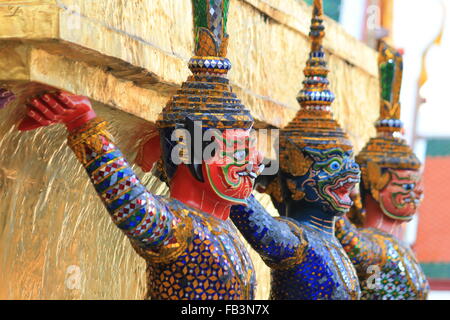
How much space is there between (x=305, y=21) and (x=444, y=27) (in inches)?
74.2

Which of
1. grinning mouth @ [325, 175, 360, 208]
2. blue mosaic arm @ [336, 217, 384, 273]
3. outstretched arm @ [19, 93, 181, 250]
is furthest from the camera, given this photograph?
blue mosaic arm @ [336, 217, 384, 273]

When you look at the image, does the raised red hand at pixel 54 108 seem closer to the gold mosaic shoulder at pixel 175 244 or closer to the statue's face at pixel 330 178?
the gold mosaic shoulder at pixel 175 244

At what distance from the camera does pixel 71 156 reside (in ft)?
7.88

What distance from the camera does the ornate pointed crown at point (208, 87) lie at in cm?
228

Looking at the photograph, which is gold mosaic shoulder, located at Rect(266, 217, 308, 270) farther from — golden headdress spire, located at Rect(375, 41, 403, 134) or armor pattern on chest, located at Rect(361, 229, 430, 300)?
golden headdress spire, located at Rect(375, 41, 403, 134)

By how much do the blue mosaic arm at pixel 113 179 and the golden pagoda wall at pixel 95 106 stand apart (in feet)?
0.33

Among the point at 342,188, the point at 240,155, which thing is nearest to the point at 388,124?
→ the point at 342,188

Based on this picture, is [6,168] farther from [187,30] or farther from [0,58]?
[187,30]

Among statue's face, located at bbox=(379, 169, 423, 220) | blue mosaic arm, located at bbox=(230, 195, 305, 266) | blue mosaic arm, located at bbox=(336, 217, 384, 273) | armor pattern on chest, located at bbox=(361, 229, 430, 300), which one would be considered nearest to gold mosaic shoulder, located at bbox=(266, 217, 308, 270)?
blue mosaic arm, located at bbox=(230, 195, 305, 266)

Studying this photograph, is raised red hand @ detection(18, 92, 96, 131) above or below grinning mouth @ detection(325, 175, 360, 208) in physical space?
above

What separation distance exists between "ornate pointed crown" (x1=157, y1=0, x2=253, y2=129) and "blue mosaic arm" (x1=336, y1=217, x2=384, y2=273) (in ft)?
2.55

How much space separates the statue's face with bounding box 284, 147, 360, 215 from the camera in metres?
2.72

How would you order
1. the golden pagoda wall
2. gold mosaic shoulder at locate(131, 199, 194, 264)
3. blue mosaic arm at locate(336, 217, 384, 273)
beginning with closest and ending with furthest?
the golden pagoda wall, gold mosaic shoulder at locate(131, 199, 194, 264), blue mosaic arm at locate(336, 217, 384, 273)

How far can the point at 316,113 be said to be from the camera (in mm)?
2828
